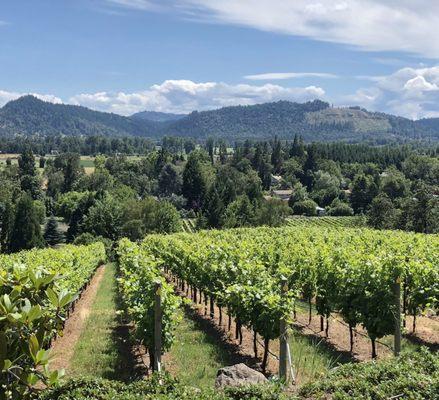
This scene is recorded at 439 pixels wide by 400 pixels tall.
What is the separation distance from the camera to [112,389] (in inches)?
229

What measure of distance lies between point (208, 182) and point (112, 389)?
4027 inches

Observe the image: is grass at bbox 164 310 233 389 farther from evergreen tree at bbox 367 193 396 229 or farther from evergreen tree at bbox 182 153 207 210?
evergreen tree at bbox 182 153 207 210

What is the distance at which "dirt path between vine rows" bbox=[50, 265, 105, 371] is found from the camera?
570 inches

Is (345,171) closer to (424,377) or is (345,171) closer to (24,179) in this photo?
(24,179)

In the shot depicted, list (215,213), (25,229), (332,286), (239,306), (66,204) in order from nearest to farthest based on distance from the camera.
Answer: (239,306)
(332,286)
(25,229)
(215,213)
(66,204)

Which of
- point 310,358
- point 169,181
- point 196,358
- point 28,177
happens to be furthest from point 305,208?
point 310,358

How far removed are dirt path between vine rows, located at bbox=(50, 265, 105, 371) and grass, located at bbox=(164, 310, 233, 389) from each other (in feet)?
9.89

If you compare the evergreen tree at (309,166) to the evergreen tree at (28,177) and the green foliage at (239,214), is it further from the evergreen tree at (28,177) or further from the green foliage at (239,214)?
the evergreen tree at (28,177)

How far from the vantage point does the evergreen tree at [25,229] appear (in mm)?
62531

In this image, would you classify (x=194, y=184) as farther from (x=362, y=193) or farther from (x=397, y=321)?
(x=397, y=321)

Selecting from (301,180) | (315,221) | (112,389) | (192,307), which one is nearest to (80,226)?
(315,221)

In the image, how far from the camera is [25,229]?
62.8 meters

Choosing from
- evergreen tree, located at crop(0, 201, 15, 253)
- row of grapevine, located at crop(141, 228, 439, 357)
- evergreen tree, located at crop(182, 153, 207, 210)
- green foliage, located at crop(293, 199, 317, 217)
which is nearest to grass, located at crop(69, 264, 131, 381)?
row of grapevine, located at crop(141, 228, 439, 357)

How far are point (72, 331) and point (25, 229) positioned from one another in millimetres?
48532
